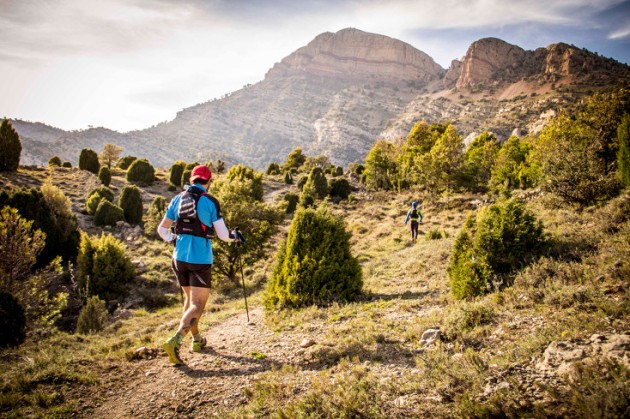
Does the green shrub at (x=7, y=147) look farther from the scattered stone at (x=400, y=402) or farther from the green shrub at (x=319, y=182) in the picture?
the scattered stone at (x=400, y=402)

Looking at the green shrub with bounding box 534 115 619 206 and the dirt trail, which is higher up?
the green shrub with bounding box 534 115 619 206

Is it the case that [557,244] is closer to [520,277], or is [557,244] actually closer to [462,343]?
[520,277]

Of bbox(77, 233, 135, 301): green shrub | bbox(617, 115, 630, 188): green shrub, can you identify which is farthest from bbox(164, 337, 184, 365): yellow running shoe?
bbox(617, 115, 630, 188): green shrub

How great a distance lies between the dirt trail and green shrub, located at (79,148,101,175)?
37.3 meters

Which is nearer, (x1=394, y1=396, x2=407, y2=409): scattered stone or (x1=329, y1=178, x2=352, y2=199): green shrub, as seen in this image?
(x1=394, y1=396, x2=407, y2=409): scattered stone

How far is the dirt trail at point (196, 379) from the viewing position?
2.96 m

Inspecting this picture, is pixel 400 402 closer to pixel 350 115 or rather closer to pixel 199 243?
pixel 199 243

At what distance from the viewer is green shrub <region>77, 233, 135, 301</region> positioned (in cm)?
1090

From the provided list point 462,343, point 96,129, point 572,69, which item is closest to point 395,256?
point 462,343

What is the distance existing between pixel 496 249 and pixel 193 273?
197 inches

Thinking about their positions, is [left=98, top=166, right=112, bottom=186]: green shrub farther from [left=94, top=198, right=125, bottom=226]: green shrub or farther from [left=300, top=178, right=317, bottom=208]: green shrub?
[left=300, top=178, right=317, bottom=208]: green shrub

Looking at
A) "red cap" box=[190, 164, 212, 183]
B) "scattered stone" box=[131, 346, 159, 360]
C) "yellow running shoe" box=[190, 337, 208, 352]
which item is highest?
"red cap" box=[190, 164, 212, 183]

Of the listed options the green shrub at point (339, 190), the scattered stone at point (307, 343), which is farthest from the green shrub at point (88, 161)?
the scattered stone at point (307, 343)

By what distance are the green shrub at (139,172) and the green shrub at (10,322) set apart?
30565mm
